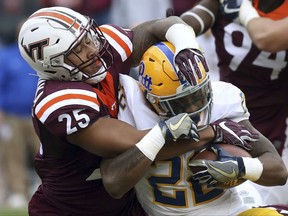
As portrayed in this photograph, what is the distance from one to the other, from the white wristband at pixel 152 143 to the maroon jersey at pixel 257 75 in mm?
1342

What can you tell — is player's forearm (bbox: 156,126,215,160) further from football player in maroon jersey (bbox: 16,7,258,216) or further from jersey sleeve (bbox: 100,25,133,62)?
jersey sleeve (bbox: 100,25,133,62)

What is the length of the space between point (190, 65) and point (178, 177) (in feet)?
1.75

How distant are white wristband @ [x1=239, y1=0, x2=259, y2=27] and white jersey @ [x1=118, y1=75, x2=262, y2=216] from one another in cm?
69

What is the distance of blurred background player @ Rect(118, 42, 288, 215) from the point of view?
4.04m

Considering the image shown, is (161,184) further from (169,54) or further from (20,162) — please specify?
(20,162)

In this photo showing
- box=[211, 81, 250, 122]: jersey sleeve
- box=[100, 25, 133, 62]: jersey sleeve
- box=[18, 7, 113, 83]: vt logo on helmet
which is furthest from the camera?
box=[100, 25, 133, 62]: jersey sleeve

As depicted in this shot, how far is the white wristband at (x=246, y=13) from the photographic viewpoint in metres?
4.91

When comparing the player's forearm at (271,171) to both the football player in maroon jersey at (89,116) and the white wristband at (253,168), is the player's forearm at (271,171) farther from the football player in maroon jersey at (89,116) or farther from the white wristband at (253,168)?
the football player in maroon jersey at (89,116)

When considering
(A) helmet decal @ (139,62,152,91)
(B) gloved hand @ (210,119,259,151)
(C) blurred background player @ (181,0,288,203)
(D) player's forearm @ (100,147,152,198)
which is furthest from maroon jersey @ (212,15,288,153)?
(D) player's forearm @ (100,147,152,198)

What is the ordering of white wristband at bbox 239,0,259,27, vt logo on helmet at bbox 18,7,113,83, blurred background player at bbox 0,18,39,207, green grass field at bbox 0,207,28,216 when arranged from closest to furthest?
vt logo on helmet at bbox 18,7,113,83 → white wristband at bbox 239,0,259,27 → green grass field at bbox 0,207,28,216 → blurred background player at bbox 0,18,39,207

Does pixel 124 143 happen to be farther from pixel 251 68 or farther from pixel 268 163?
pixel 251 68

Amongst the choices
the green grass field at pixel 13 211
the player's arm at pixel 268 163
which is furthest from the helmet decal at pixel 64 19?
the green grass field at pixel 13 211

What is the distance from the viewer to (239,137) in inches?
160

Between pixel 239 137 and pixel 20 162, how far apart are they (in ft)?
16.9
